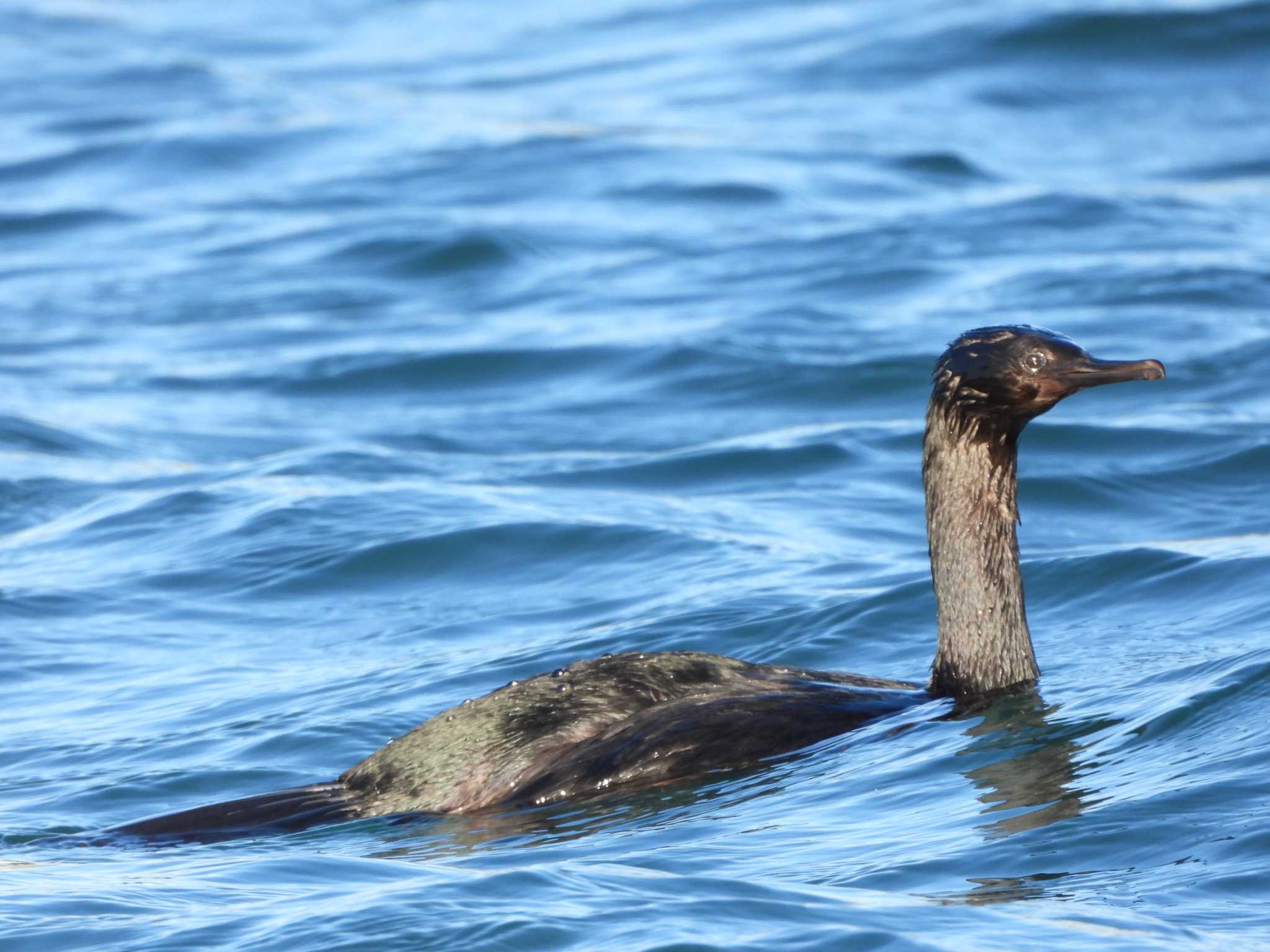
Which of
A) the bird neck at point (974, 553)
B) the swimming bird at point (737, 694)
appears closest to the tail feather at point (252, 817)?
the swimming bird at point (737, 694)

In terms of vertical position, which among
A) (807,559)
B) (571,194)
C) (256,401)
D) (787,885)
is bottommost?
(787,885)

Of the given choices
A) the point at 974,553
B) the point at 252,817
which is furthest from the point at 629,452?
the point at 252,817

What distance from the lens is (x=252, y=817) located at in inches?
232

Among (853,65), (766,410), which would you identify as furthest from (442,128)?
(766,410)

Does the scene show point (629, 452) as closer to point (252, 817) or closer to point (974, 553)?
point (974, 553)

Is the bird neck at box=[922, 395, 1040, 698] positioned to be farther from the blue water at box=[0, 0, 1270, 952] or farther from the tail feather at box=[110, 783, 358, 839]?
the tail feather at box=[110, 783, 358, 839]

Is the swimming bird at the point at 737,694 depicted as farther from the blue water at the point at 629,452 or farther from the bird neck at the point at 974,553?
the blue water at the point at 629,452

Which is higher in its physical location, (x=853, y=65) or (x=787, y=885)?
(x=853, y=65)

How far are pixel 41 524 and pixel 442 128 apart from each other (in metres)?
10.7

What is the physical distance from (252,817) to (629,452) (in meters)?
5.94

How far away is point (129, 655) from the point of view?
27.5 ft

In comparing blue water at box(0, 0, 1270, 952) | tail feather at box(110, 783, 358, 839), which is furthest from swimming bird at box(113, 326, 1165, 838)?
blue water at box(0, 0, 1270, 952)

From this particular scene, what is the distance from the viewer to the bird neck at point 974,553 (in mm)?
6680

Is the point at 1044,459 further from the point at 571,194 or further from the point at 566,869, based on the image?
the point at 571,194
